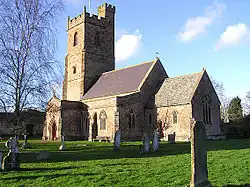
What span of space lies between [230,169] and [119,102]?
909 inches

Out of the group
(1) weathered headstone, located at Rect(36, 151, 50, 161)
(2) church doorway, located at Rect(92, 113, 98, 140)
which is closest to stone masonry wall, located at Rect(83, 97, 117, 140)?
(2) church doorway, located at Rect(92, 113, 98, 140)

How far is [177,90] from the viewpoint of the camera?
3438 cm

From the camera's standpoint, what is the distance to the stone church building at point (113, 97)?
33.2m

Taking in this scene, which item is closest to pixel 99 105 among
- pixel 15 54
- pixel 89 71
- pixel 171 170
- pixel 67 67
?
pixel 89 71

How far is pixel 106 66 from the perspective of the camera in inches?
1886

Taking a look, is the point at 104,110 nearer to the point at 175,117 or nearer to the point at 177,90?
the point at 175,117

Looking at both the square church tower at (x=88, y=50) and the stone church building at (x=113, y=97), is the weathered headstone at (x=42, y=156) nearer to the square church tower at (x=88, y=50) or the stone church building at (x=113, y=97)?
the stone church building at (x=113, y=97)

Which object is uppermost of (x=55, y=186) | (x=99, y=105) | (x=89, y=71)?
(x=89, y=71)

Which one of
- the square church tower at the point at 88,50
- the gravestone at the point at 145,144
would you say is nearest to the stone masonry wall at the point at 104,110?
the square church tower at the point at 88,50

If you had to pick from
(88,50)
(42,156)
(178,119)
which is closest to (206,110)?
(178,119)

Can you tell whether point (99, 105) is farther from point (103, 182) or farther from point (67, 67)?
point (103, 182)

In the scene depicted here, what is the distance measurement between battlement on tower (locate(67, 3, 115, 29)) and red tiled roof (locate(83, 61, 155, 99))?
30.8 ft

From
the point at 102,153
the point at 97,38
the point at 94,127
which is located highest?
the point at 97,38

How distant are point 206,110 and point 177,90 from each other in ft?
13.2
